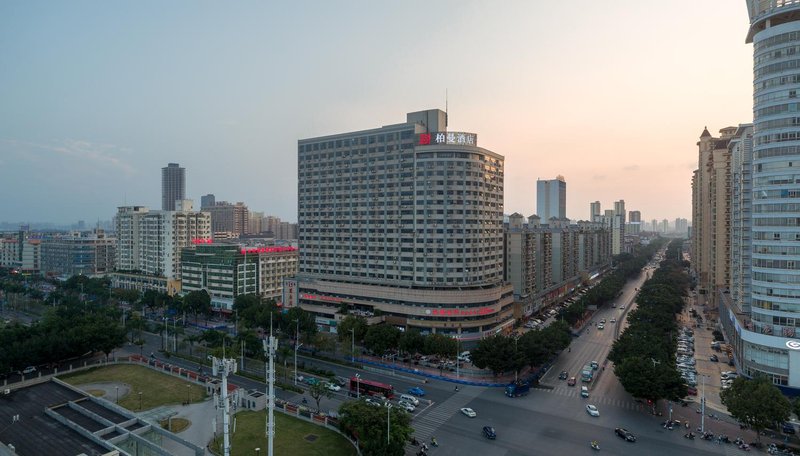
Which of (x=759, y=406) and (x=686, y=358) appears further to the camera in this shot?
(x=686, y=358)

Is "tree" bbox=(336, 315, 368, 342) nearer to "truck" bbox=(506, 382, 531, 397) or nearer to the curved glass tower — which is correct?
"truck" bbox=(506, 382, 531, 397)

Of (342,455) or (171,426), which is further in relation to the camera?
(171,426)

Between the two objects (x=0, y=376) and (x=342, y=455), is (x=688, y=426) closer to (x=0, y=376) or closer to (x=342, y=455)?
(x=342, y=455)

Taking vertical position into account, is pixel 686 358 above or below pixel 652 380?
below

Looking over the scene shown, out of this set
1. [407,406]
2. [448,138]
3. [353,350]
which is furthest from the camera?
[448,138]

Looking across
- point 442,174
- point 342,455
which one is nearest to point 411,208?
point 442,174

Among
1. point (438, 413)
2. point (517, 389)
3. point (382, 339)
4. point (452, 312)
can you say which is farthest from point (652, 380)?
point (452, 312)

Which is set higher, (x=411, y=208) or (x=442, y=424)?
(x=411, y=208)

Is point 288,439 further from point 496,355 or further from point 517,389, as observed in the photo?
point 496,355
